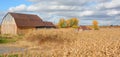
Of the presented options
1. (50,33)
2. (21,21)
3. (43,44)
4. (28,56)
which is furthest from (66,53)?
(21,21)

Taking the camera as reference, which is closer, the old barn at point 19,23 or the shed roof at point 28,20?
the old barn at point 19,23

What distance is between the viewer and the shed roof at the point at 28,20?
187 ft

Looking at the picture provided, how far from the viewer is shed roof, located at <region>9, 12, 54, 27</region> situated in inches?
2241

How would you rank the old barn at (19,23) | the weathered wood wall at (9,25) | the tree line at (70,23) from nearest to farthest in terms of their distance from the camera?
the old barn at (19,23)
the weathered wood wall at (9,25)
the tree line at (70,23)

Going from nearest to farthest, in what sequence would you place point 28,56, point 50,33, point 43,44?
point 28,56, point 43,44, point 50,33

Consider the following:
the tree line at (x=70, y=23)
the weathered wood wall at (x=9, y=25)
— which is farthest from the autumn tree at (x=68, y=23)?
the weathered wood wall at (x=9, y=25)

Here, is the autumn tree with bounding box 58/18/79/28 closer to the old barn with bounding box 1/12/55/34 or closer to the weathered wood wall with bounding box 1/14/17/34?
the old barn with bounding box 1/12/55/34

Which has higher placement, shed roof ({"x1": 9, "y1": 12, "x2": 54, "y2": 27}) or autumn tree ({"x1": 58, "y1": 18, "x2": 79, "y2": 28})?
shed roof ({"x1": 9, "y1": 12, "x2": 54, "y2": 27})

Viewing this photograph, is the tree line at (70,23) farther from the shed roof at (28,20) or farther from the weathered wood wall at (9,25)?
the weathered wood wall at (9,25)

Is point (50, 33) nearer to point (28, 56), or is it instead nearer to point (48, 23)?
point (28, 56)

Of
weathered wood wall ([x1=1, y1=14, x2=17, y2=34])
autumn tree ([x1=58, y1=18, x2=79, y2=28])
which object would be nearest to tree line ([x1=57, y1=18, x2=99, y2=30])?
autumn tree ([x1=58, y1=18, x2=79, y2=28])

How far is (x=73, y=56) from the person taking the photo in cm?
624

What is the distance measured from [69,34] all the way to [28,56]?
64.0 ft

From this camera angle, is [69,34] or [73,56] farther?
[69,34]
